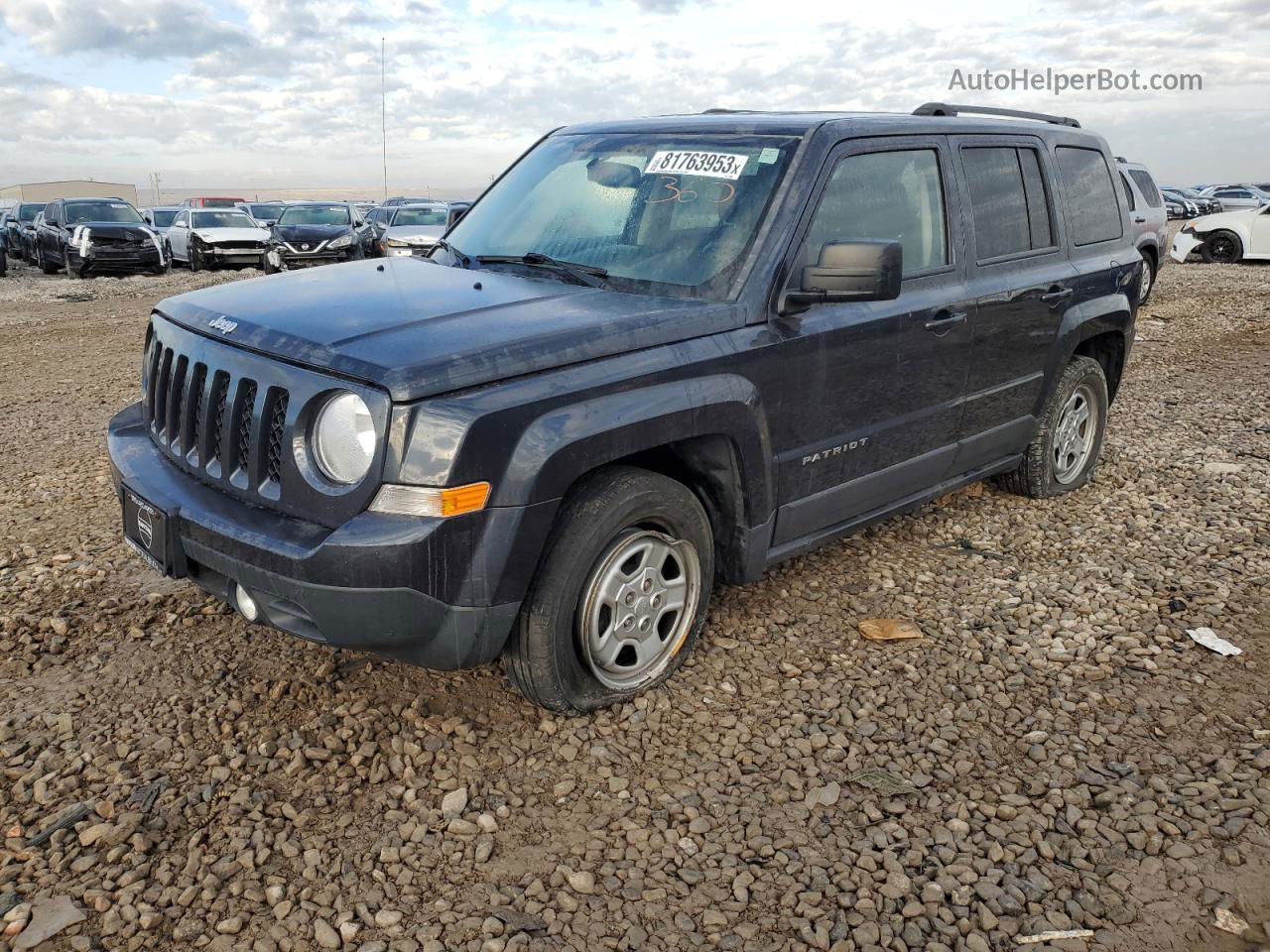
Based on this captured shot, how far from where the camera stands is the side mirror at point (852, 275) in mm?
3309

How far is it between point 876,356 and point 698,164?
3.22 ft

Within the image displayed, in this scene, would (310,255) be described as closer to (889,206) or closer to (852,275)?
(889,206)

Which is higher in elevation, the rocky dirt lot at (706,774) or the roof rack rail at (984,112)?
the roof rack rail at (984,112)

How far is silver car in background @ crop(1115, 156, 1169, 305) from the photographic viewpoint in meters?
13.2

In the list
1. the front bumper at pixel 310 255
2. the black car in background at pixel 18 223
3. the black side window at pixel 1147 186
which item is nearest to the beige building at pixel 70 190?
the black car in background at pixel 18 223

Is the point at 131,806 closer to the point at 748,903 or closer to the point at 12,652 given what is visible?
the point at 12,652

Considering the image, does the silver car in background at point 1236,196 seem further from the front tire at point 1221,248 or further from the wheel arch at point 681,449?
the wheel arch at point 681,449

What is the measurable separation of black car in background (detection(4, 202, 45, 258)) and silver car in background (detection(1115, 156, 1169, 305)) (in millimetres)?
24588

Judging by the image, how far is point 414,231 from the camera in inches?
718

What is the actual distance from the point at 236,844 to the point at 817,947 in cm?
156

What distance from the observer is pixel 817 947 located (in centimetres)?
247

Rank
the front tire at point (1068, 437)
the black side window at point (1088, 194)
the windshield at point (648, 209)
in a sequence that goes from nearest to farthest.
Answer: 1. the windshield at point (648, 209)
2. the black side window at point (1088, 194)
3. the front tire at point (1068, 437)

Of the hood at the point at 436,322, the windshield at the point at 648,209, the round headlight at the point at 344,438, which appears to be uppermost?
the windshield at the point at 648,209

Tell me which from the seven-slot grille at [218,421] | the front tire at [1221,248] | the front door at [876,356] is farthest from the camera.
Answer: the front tire at [1221,248]
